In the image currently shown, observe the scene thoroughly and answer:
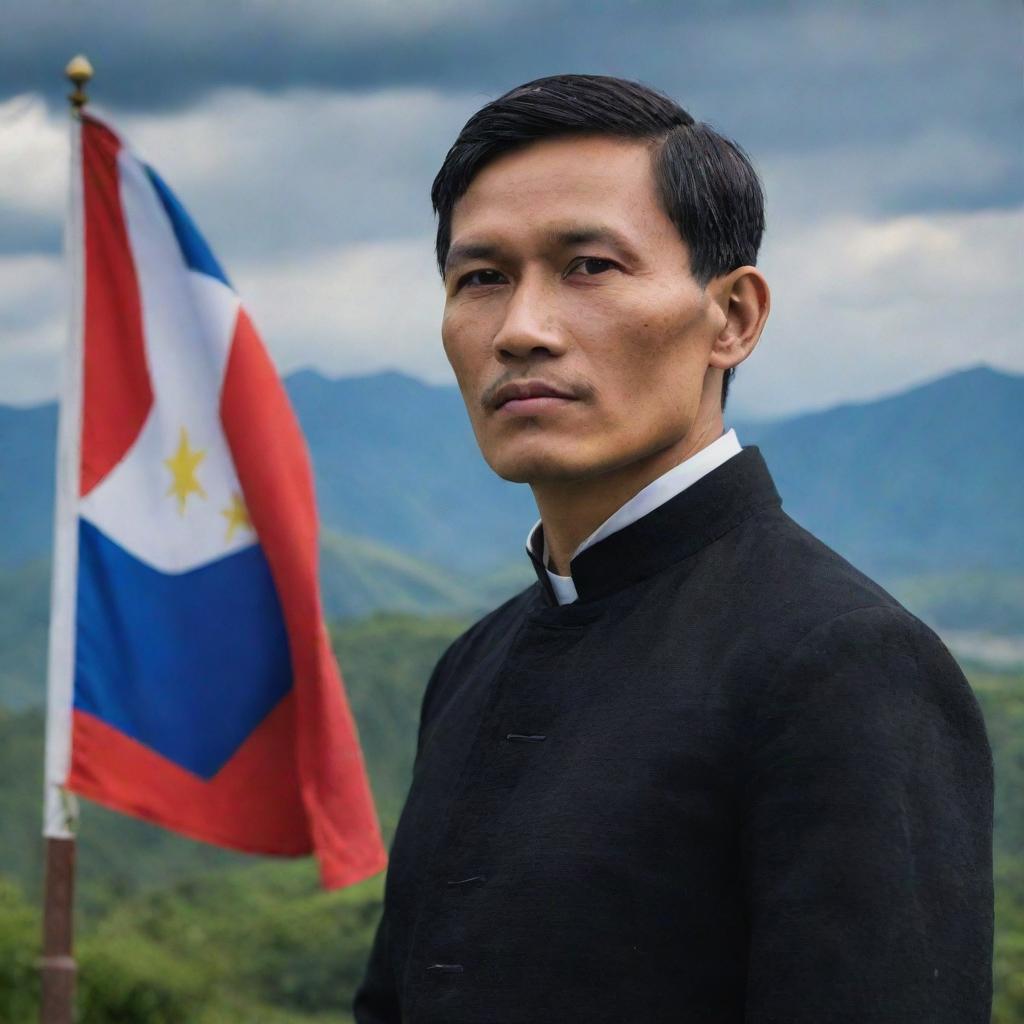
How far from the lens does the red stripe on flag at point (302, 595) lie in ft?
13.3

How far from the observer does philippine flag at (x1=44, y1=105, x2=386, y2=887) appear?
4.07 meters

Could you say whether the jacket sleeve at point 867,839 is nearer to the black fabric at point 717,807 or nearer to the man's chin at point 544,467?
the black fabric at point 717,807

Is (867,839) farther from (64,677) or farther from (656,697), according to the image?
(64,677)

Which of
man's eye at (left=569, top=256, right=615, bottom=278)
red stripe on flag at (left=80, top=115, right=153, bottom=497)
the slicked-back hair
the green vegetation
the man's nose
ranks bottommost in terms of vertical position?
the green vegetation

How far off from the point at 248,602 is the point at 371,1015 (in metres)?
2.44

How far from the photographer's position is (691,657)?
1382mm

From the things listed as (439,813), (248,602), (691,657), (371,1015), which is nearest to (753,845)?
(691,657)

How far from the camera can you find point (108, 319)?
4.24 metres

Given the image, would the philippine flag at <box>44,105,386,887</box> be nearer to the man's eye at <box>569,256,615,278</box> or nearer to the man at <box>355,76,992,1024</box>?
the man at <box>355,76,992,1024</box>

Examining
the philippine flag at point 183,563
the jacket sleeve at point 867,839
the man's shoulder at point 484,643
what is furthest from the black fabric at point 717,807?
the philippine flag at point 183,563

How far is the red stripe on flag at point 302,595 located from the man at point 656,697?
2.35 metres

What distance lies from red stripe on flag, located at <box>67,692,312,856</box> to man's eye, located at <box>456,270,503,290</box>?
9.28ft

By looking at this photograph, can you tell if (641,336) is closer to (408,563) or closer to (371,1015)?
(371,1015)

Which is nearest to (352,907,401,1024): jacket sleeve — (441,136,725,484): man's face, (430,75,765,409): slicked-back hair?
(441,136,725,484): man's face
